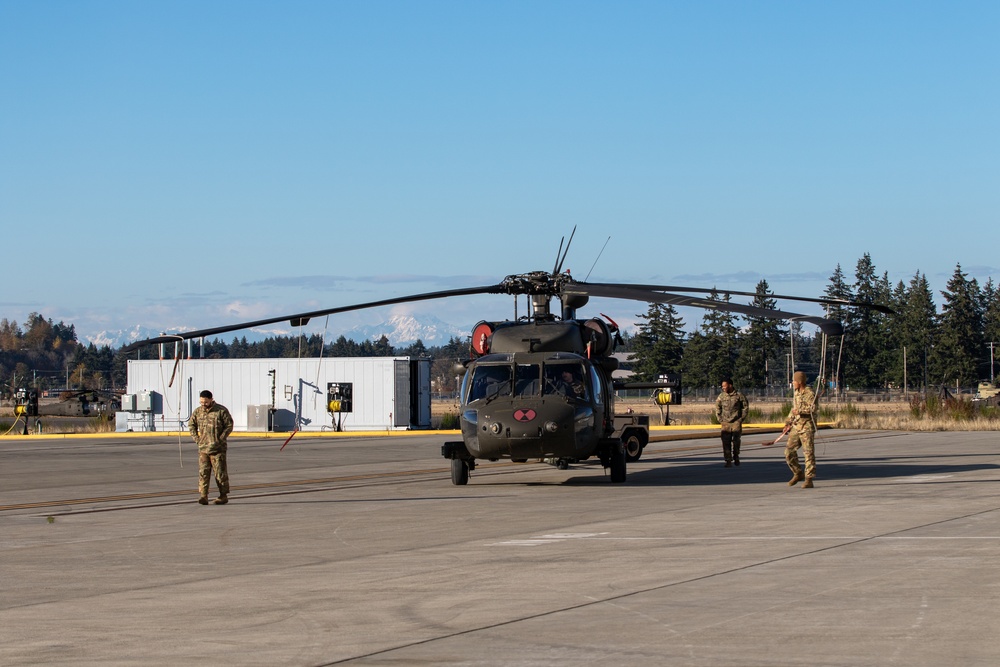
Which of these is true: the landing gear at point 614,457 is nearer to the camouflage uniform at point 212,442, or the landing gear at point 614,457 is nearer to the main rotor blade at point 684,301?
the main rotor blade at point 684,301

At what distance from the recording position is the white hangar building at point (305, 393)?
158 ft

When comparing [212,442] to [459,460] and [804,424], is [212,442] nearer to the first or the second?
[459,460]

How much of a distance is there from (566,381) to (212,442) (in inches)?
229

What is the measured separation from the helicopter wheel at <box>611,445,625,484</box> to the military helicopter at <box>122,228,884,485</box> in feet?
0.06

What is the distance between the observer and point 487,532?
1314cm

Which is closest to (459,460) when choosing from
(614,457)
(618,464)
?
(614,457)

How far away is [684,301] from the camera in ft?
56.7

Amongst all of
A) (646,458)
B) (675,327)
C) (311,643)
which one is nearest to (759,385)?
(675,327)

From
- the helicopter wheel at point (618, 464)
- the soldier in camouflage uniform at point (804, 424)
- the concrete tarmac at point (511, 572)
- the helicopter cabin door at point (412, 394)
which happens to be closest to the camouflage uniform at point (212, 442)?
the concrete tarmac at point (511, 572)

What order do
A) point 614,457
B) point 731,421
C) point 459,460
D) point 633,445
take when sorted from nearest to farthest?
point 459,460, point 614,457, point 731,421, point 633,445

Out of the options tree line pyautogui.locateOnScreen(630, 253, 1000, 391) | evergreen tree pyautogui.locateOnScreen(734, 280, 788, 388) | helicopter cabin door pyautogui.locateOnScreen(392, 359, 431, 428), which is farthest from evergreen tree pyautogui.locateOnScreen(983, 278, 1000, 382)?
helicopter cabin door pyautogui.locateOnScreen(392, 359, 431, 428)

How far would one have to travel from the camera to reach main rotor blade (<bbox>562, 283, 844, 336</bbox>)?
1639 cm

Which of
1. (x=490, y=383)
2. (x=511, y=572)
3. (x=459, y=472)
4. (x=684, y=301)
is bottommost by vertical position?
(x=511, y=572)

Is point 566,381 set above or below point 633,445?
above
